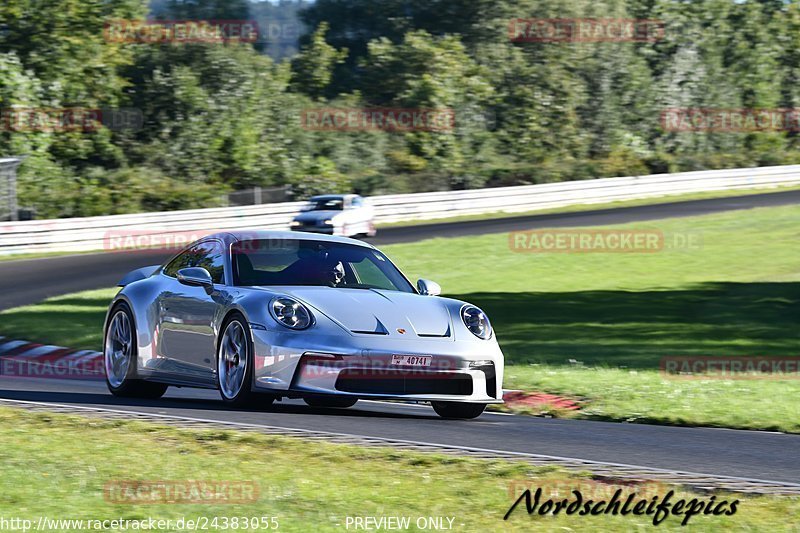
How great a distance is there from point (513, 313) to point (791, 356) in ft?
16.8

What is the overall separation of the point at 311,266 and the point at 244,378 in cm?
122

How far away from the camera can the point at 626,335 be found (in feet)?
56.5

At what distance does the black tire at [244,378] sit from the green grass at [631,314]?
2.77 metres

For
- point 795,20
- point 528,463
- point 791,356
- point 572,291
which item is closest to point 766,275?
point 572,291

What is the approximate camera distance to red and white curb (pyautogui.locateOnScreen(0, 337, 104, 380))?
13.1m

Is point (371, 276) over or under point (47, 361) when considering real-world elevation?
over

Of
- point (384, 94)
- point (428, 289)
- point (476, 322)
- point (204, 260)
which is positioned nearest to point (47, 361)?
point (204, 260)

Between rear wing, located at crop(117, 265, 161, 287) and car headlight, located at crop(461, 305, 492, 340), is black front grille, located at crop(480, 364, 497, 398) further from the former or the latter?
rear wing, located at crop(117, 265, 161, 287)

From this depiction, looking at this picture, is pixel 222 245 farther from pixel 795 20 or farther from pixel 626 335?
pixel 795 20

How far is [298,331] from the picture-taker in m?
8.75

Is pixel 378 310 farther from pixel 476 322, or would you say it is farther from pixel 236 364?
pixel 236 364

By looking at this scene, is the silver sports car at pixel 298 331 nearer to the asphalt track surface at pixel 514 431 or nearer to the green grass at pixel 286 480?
the asphalt track surface at pixel 514 431

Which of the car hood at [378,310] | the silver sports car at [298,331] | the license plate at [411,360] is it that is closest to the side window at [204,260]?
Answer: the silver sports car at [298,331]

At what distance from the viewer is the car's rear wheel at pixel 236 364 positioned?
29.3 feet
